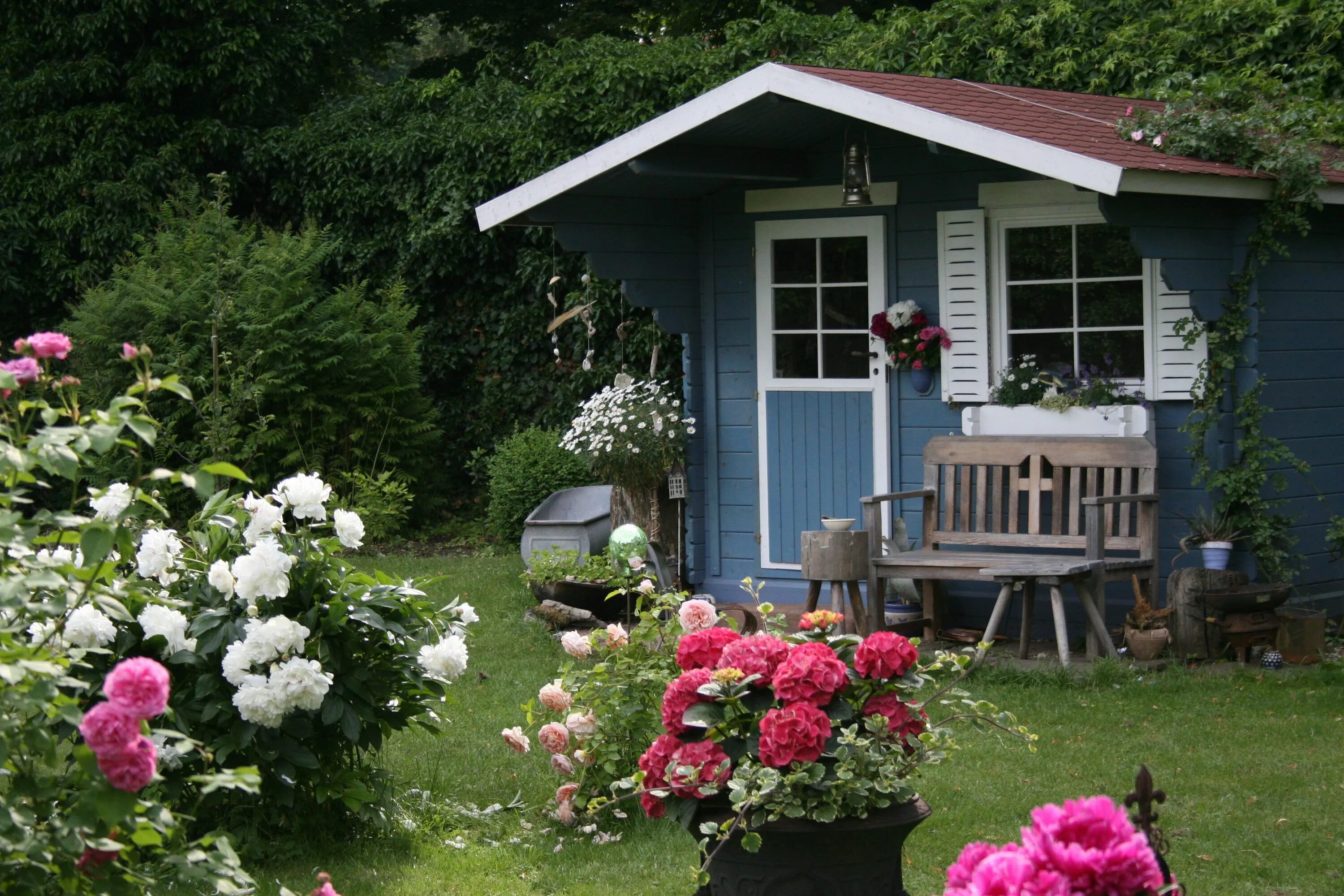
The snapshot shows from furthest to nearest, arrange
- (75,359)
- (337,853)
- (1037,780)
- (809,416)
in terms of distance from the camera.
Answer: (75,359) < (809,416) < (1037,780) < (337,853)

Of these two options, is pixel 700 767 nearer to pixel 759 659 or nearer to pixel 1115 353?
pixel 759 659

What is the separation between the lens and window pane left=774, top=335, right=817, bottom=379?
343 inches

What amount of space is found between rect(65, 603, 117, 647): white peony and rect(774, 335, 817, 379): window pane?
560 centimetres

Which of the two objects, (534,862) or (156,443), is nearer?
(534,862)

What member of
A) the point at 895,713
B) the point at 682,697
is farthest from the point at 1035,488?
the point at 682,697

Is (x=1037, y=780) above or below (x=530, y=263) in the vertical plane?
below

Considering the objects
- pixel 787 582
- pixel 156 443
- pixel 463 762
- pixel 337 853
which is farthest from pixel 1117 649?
pixel 156 443

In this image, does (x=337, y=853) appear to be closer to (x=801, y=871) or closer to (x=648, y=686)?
(x=648, y=686)

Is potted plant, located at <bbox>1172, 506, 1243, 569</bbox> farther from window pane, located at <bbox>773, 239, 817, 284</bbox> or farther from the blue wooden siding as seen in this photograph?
window pane, located at <bbox>773, 239, 817, 284</bbox>

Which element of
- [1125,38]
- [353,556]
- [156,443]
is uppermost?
[1125,38]

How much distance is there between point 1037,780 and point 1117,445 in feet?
8.77

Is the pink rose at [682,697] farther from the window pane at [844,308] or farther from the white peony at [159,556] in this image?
the window pane at [844,308]

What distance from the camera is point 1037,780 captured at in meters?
5.12

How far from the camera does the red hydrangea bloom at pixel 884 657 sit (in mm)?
3172
